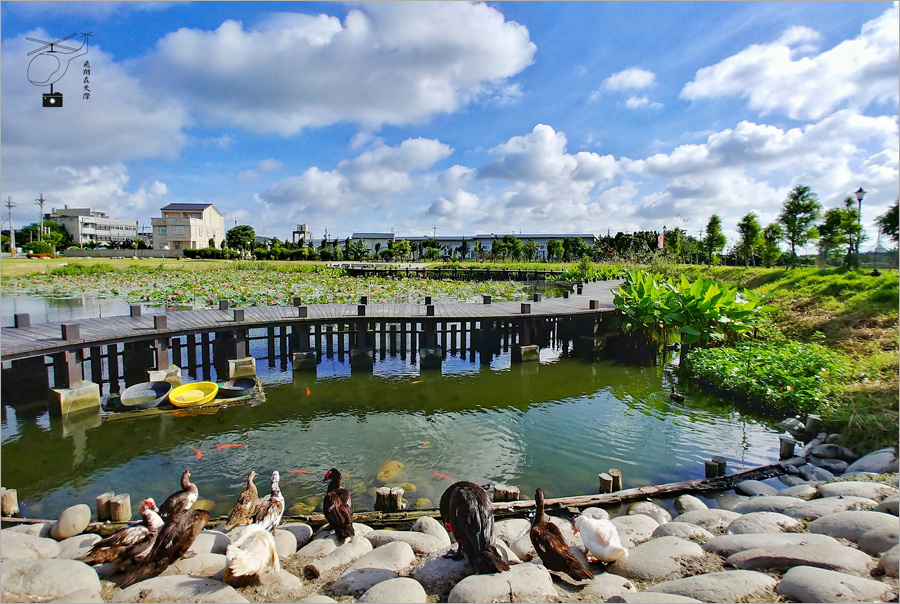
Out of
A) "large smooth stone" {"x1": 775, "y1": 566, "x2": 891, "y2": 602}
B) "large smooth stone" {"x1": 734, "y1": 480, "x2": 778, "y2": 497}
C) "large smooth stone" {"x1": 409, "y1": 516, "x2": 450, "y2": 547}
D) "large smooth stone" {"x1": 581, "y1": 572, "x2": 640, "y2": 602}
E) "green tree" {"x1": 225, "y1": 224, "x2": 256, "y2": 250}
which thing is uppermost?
"green tree" {"x1": 225, "y1": 224, "x2": 256, "y2": 250}

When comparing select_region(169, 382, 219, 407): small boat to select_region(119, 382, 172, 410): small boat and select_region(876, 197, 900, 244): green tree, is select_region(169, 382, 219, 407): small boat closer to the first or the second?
select_region(119, 382, 172, 410): small boat

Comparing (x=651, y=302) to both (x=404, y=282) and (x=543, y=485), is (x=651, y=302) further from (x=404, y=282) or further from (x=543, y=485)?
(x=404, y=282)

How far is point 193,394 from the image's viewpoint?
393 inches

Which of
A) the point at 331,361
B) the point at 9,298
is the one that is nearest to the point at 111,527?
the point at 331,361

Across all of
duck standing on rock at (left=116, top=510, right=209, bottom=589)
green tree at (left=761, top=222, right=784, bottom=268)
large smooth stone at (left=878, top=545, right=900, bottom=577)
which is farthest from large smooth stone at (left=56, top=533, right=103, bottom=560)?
green tree at (left=761, top=222, right=784, bottom=268)

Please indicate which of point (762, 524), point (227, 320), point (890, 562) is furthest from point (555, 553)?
point (227, 320)

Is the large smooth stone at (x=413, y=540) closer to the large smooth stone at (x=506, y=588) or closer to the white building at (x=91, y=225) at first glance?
the large smooth stone at (x=506, y=588)

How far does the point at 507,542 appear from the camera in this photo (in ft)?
16.5

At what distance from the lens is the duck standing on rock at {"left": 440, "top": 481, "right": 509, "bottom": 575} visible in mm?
3729

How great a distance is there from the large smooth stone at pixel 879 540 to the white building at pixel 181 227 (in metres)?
62.9

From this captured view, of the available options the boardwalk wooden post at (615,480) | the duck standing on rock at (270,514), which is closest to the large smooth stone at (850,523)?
the boardwalk wooden post at (615,480)

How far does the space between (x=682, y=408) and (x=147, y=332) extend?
12936 mm

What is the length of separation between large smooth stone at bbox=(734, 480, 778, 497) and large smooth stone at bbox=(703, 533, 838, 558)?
2.30 metres

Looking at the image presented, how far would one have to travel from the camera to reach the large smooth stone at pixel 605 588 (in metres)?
3.51
